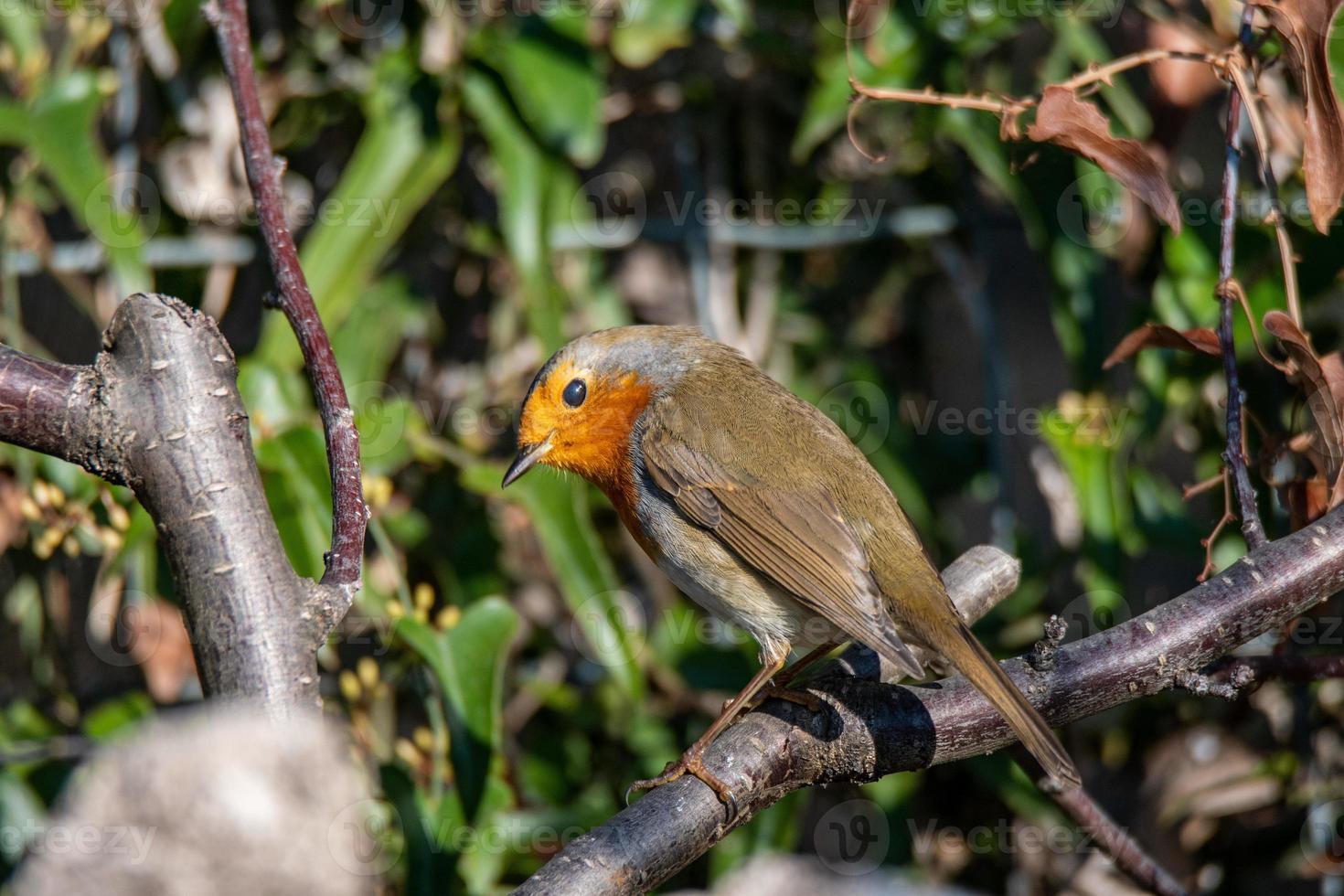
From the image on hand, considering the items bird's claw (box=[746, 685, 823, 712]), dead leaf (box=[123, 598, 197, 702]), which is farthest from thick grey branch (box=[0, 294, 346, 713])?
dead leaf (box=[123, 598, 197, 702])

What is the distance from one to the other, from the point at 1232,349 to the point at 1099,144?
16.2 inches

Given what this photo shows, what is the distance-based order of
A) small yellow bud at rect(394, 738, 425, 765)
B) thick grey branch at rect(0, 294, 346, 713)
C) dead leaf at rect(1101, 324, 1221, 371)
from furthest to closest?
small yellow bud at rect(394, 738, 425, 765) < dead leaf at rect(1101, 324, 1221, 371) < thick grey branch at rect(0, 294, 346, 713)

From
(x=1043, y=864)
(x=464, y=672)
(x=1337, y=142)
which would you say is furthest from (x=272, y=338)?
(x=1043, y=864)

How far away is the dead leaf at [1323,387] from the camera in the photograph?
2086mm

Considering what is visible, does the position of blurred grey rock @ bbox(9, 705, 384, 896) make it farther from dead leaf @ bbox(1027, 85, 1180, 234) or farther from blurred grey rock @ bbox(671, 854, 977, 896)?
dead leaf @ bbox(1027, 85, 1180, 234)

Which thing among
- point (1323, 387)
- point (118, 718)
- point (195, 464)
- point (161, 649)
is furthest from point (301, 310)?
point (161, 649)

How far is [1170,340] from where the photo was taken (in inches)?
89.0

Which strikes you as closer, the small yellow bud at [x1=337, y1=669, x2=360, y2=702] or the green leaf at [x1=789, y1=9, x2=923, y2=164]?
the small yellow bud at [x1=337, y1=669, x2=360, y2=702]

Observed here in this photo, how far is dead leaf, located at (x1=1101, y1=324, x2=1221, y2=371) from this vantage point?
2.19 metres

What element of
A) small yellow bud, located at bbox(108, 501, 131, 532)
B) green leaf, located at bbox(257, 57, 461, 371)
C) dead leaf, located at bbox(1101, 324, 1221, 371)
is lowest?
small yellow bud, located at bbox(108, 501, 131, 532)

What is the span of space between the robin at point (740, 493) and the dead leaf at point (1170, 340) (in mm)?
567

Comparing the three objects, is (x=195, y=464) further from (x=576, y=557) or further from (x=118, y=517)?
(x=576, y=557)

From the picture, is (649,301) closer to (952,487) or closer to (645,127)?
(645,127)

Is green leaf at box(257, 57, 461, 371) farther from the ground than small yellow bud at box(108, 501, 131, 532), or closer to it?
farther from the ground
